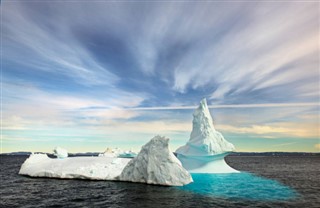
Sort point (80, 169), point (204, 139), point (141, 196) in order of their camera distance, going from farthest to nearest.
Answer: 1. point (204, 139)
2. point (80, 169)
3. point (141, 196)

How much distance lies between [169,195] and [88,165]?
17.4 m

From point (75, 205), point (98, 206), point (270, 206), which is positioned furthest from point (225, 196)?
point (75, 205)

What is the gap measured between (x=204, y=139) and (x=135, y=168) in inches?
583

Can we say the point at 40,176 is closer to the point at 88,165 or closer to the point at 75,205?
the point at 88,165

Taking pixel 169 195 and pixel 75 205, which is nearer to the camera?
pixel 75 205

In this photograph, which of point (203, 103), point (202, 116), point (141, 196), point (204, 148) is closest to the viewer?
point (141, 196)

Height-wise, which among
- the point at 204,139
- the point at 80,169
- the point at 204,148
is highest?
the point at 204,139

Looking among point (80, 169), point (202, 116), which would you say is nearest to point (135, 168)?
point (80, 169)

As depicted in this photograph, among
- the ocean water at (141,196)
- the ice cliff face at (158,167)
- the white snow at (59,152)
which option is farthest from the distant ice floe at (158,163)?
the white snow at (59,152)

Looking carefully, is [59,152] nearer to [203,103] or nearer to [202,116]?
[202,116]

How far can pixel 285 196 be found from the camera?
1037 inches

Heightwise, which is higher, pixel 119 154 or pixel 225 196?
pixel 119 154

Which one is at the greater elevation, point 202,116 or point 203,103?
point 203,103

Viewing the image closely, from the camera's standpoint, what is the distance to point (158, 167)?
104 feet
